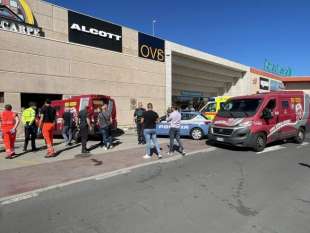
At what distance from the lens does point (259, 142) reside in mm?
11664

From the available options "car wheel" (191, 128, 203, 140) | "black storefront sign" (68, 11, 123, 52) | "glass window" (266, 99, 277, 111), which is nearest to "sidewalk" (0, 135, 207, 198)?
"car wheel" (191, 128, 203, 140)

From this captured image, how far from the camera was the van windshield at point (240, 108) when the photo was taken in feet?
39.0

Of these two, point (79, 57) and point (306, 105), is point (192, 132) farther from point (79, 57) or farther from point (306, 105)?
point (79, 57)

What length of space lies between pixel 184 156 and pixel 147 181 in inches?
147

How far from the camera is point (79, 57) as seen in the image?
65.0 ft

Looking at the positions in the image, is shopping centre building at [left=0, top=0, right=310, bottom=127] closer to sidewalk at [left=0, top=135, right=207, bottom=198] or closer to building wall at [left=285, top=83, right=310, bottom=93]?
sidewalk at [left=0, top=135, right=207, bottom=198]

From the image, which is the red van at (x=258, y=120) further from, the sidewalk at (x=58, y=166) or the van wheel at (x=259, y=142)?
the sidewalk at (x=58, y=166)

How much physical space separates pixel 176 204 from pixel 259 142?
7.07m

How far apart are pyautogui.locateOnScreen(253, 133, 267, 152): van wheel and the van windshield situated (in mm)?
845

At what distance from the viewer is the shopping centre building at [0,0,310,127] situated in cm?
1636

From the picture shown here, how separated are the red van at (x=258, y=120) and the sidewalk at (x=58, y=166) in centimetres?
149

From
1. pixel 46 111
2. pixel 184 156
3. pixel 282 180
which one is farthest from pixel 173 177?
pixel 46 111

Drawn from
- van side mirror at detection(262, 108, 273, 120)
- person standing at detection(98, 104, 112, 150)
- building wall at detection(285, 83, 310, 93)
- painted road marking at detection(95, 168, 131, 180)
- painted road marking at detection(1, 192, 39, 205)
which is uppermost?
building wall at detection(285, 83, 310, 93)

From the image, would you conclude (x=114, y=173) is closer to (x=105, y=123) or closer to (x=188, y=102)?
(x=105, y=123)
